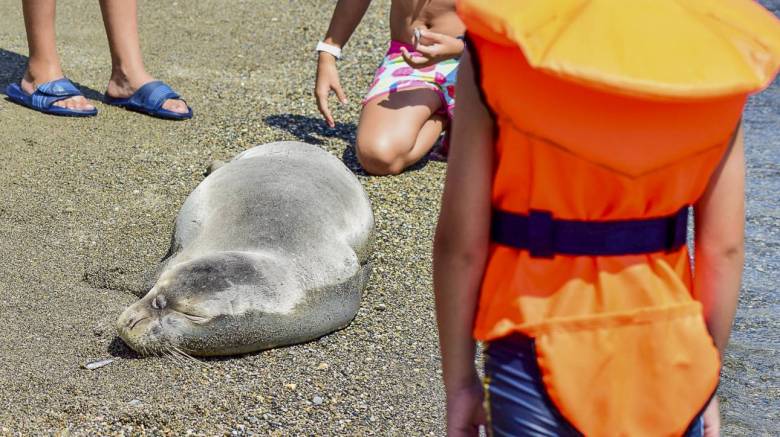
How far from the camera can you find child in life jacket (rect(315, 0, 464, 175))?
452 cm

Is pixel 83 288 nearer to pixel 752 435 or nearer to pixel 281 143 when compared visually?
pixel 281 143

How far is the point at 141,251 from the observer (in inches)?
148

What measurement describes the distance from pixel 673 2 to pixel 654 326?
0.45 m

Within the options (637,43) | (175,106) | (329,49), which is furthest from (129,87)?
(637,43)

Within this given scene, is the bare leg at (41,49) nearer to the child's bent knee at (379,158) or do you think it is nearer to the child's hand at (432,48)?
the child's bent knee at (379,158)

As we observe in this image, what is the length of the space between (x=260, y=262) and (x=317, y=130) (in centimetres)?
193

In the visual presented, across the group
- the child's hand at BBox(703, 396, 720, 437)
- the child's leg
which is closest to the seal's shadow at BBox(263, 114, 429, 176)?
the child's leg

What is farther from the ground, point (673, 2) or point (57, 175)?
point (673, 2)

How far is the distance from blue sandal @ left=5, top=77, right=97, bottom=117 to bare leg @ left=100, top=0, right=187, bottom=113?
0.79ft

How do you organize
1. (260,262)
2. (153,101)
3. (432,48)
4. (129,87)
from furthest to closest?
(129,87) → (153,101) → (432,48) → (260,262)

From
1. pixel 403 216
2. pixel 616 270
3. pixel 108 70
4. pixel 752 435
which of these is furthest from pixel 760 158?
pixel 616 270

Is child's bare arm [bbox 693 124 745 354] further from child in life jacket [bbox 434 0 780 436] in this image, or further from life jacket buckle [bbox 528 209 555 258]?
life jacket buckle [bbox 528 209 555 258]

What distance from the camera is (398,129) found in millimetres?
4590

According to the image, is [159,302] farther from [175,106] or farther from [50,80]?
[50,80]
